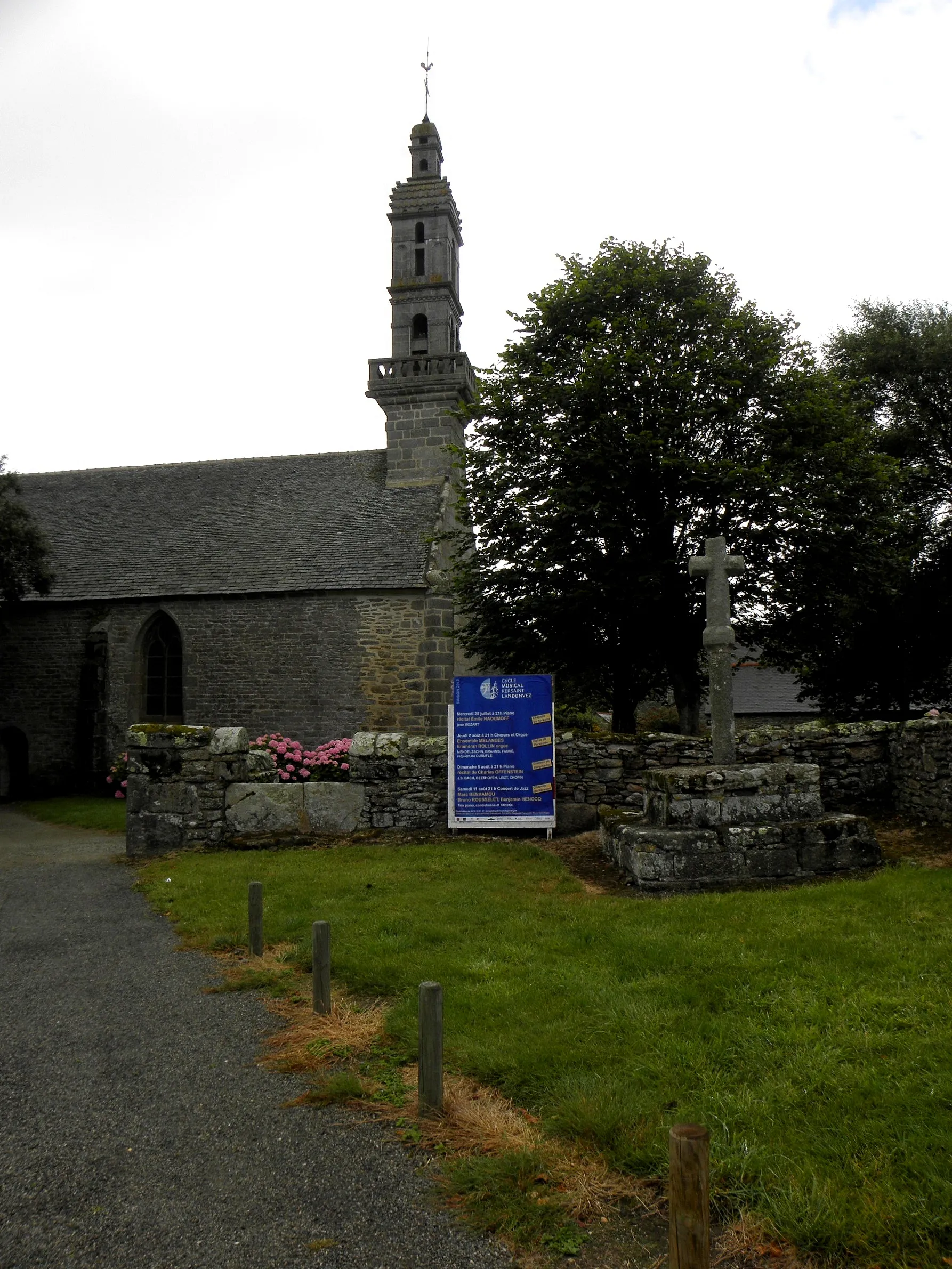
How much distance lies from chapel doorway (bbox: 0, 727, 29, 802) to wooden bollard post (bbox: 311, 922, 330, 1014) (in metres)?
Result: 22.0

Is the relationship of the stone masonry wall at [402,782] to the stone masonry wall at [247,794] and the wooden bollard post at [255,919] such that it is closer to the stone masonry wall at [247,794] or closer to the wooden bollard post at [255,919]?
the stone masonry wall at [247,794]

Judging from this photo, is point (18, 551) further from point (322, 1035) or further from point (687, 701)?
point (322, 1035)

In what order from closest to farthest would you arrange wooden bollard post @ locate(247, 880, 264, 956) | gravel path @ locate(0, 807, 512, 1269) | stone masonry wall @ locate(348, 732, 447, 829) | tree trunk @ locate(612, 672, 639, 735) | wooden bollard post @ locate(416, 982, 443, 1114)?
1. gravel path @ locate(0, 807, 512, 1269)
2. wooden bollard post @ locate(416, 982, 443, 1114)
3. wooden bollard post @ locate(247, 880, 264, 956)
4. stone masonry wall @ locate(348, 732, 447, 829)
5. tree trunk @ locate(612, 672, 639, 735)

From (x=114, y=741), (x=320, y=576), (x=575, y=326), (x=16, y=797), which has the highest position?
(x=575, y=326)

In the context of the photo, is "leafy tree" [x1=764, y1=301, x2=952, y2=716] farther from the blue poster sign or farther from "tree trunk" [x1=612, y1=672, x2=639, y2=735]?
the blue poster sign

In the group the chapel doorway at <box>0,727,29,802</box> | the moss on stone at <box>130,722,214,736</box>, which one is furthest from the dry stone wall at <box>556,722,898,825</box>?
the chapel doorway at <box>0,727,29,802</box>

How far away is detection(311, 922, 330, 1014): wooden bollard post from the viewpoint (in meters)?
5.86

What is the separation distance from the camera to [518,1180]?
147 inches

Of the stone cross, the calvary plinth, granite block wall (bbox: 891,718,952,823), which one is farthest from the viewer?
granite block wall (bbox: 891,718,952,823)

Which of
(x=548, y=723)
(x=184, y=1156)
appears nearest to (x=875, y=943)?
(x=184, y=1156)

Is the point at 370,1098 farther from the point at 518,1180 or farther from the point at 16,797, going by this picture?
the point at 16,797

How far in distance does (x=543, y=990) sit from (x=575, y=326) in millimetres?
15323

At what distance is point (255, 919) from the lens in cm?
754

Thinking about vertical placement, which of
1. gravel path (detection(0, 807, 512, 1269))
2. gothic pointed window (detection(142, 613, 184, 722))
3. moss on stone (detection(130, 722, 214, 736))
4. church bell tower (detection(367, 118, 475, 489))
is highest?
church bell tower (detection(367, 118, 475, 489))
